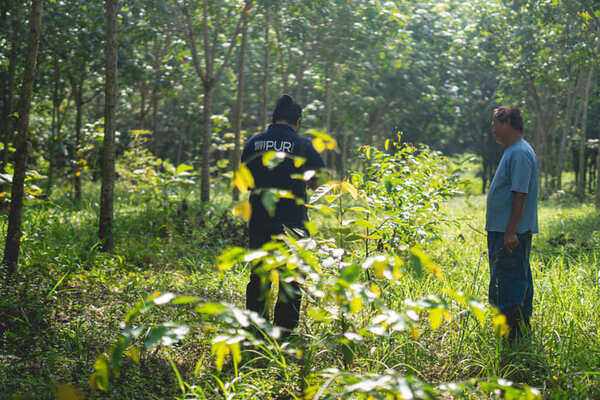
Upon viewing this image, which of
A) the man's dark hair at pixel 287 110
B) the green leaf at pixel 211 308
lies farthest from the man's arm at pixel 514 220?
the green leaf at pixel 211 308

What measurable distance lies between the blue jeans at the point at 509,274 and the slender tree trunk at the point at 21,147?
444 cm

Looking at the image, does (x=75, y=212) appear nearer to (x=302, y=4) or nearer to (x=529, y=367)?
(x=302, y=4)

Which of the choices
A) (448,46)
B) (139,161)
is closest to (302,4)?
(139,161)

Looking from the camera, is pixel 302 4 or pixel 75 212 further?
pixel 302 4

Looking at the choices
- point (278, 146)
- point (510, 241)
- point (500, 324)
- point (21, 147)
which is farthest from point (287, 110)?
point (500, 324)

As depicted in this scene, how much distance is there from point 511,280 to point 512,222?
1.49ft

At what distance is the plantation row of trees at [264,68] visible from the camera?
366 inches

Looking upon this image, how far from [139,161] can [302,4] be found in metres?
4.85

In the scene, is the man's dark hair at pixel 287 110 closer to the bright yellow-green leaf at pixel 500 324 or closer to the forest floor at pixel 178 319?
the forest floor at pixel 178 319

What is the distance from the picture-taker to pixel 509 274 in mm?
3707

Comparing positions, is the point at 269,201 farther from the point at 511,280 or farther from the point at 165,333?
the point at 511,280

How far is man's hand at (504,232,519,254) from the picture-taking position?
3.65 metres

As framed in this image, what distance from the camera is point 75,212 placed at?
8.45m

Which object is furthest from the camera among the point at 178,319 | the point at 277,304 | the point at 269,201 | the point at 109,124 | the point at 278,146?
the point at 109,124
